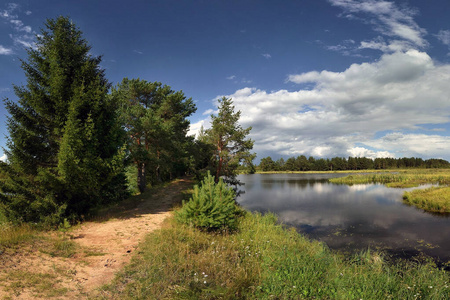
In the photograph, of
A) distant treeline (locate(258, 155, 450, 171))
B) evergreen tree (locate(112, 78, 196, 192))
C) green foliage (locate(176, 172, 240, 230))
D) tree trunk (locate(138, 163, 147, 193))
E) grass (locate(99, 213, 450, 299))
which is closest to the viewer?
grass (locate(99, 213, 450, 299))

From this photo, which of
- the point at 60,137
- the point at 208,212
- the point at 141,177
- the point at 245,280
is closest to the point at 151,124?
the point at 141,177

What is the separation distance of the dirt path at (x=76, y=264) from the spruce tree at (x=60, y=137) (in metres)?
1.93

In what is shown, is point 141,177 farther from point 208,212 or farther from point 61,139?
point 208,212

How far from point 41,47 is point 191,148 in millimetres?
16812

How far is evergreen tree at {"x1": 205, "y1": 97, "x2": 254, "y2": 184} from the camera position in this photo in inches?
936

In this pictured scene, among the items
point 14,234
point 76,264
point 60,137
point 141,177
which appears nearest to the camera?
point 76,264

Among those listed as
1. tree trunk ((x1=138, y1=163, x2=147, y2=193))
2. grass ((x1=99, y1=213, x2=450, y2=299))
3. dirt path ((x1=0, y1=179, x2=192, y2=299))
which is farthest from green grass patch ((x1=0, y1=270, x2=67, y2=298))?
tree trunk ((x1=138, y1=163, x2=147, y2=193))

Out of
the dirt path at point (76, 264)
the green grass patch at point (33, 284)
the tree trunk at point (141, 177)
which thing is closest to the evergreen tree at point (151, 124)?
→ the tree trunk at point (141, 177)

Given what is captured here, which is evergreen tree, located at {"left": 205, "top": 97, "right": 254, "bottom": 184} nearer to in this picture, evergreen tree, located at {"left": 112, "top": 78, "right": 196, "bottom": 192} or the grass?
evergreen tree, located at {"left": 112, "top": 78, "right": 196, "bottom": 192}

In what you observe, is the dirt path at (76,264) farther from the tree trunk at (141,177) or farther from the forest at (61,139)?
the tree trunk at (141,177)

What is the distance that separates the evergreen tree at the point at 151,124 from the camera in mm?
19344

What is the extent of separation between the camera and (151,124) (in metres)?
19.3

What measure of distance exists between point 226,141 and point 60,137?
16.5 meters

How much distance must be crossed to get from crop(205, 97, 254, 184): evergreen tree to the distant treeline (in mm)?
116395
